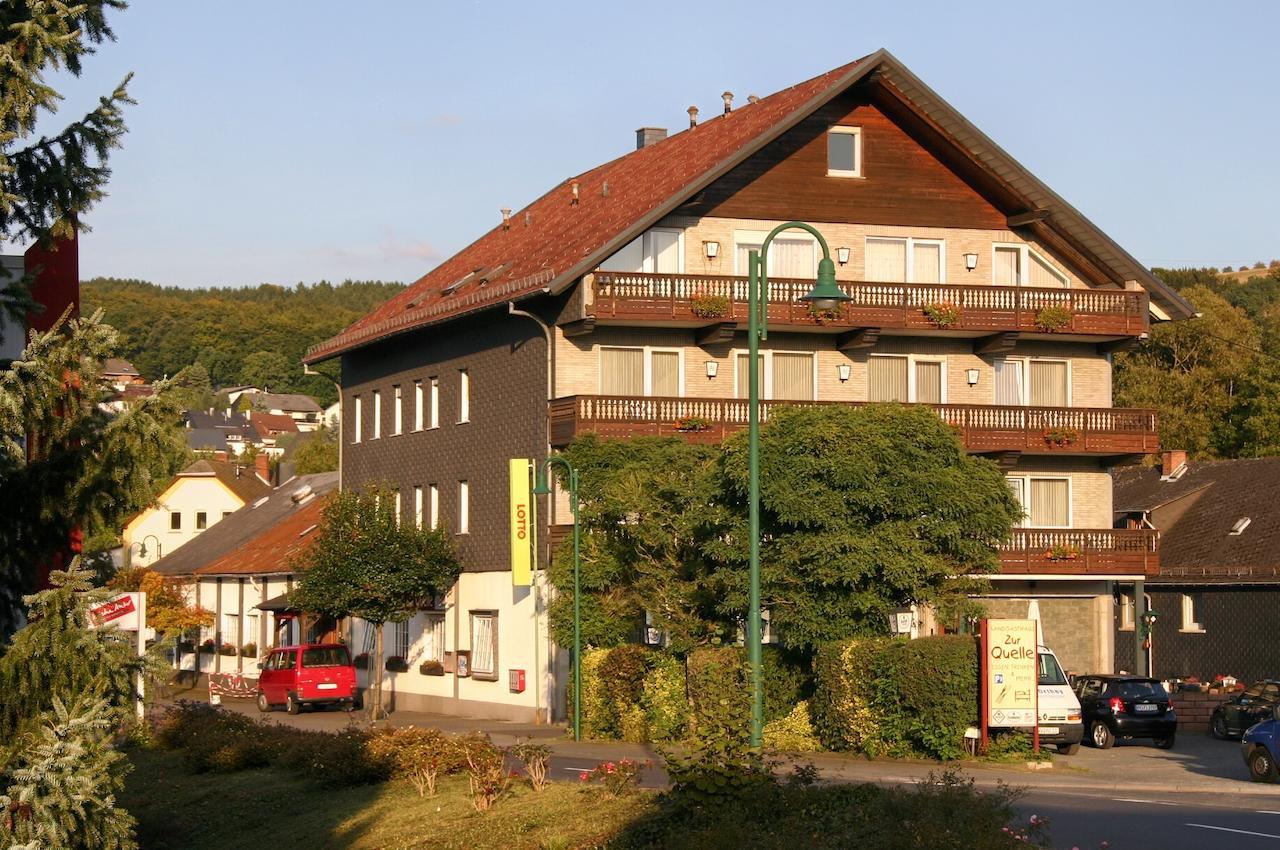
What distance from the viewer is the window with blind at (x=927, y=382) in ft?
159

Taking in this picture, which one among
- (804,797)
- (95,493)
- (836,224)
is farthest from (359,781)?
(836,224)

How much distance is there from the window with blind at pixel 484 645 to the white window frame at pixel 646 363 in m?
7.06

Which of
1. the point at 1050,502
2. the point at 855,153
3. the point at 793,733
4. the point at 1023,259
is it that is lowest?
the point at 793,733

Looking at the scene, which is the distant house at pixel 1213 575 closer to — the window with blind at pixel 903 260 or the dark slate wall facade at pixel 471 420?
the window with blind at pixel 903 260

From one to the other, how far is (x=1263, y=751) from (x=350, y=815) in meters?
14.0

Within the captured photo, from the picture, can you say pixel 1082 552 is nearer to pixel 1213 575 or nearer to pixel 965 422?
pixel 965 422

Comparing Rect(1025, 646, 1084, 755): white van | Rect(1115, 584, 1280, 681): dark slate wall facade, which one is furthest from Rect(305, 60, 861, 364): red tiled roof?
Rect(1115, 584, 1280, 681): dark slate wall facade

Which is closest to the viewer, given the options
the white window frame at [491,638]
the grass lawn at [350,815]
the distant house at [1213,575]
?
the grass lawn at [350,815]

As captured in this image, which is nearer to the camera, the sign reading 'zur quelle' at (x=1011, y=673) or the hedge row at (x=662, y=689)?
the sign reading 'zur quelle' at (x=1011, y=673)

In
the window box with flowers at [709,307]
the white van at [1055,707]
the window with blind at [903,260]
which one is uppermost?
the window with blind at [903,260]

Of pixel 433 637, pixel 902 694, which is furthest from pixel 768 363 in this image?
pixel 902 694

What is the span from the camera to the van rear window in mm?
51781

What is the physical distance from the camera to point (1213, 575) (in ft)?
172

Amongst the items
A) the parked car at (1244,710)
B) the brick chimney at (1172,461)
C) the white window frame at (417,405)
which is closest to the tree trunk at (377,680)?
the white window frame at (417,405)
